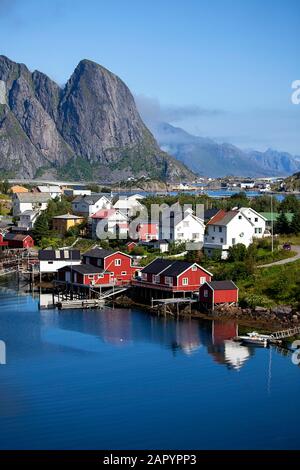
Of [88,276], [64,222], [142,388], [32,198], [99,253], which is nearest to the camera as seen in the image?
[142,388]

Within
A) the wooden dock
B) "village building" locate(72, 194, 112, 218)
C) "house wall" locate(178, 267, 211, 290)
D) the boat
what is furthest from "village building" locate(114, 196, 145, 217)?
the boat

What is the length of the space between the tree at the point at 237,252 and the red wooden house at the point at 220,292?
448 cm

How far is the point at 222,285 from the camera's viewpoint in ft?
89.5

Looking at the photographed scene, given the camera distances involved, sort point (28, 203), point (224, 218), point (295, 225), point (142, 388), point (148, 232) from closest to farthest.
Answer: point (142, 388), point (224, 218), point (295, 225), point (148, 232), point (28, 203)

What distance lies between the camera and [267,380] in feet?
62.4

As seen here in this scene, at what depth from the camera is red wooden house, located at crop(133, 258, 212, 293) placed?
28688 millimetres

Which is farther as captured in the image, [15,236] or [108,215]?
[15,236]

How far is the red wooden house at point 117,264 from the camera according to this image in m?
31.6

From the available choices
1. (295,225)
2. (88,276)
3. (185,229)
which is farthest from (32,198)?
(88,276)

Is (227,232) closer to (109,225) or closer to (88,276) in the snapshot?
(88,276)

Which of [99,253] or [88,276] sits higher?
[99,253]

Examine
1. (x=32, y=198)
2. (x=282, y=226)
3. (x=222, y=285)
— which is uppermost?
(x=32, y=198)

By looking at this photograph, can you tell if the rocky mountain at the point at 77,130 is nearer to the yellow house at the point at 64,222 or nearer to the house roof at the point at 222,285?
the yellow house at the point at 64,222

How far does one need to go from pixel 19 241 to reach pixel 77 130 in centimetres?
14851
